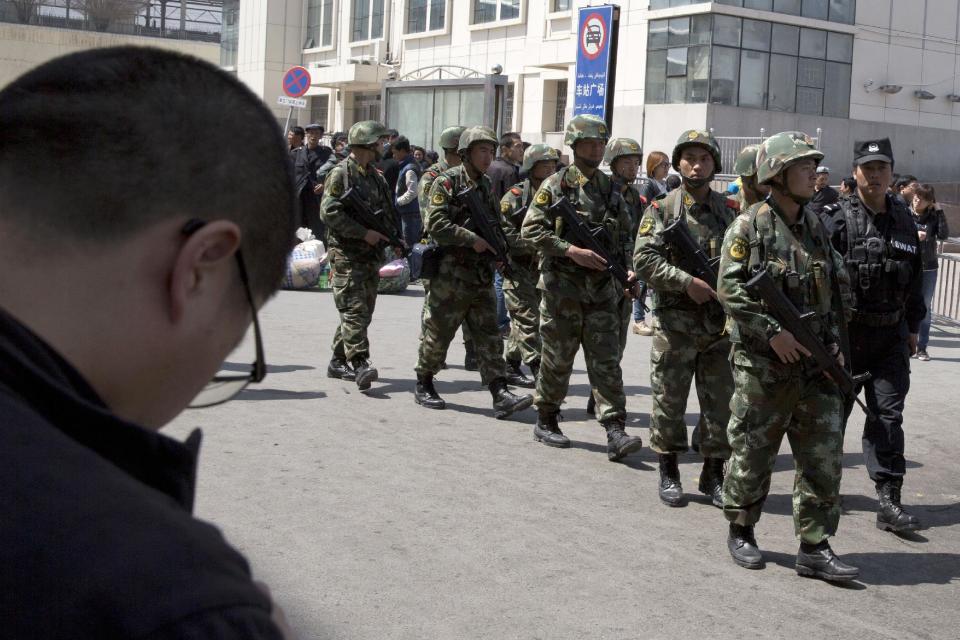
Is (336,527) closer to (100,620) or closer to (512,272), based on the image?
(512,272)

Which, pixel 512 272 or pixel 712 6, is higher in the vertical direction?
pixel 712 6

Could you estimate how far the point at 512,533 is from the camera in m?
5.28

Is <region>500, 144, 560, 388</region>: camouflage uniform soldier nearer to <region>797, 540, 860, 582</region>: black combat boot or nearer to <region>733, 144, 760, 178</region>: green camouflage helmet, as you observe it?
<region>733, 144, 760, 178</region>: green camouflage helmet

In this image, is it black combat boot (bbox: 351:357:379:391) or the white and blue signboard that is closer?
black combat boot (bbox: 351:357:379:391)

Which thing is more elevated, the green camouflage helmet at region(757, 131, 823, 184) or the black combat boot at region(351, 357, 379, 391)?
the green camouflage helmet at region(757, 131, 823, 184)

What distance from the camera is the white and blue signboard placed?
13797 mm

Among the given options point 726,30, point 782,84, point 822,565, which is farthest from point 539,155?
point 782,84

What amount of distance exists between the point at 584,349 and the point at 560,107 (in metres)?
27.7

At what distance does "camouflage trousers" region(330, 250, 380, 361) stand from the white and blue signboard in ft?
18.2

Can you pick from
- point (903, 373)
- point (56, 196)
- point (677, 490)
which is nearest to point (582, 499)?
point (677, 490)

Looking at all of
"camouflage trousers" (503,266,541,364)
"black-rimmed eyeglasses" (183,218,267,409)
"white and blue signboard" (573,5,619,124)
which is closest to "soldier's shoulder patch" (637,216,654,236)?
"camouflage trousers" (503,266,541,364)

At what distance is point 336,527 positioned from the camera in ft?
17.1

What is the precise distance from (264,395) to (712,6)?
971 inches

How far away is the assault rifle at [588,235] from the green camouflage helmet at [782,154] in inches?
78.6
